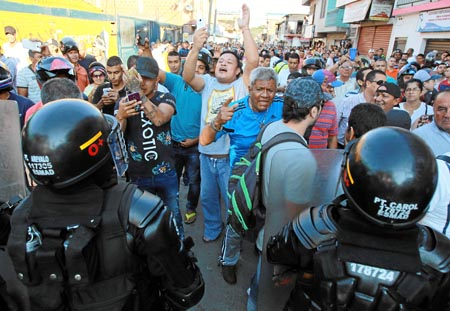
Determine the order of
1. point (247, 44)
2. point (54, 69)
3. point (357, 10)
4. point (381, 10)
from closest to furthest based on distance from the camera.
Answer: point (54, 69), point (247, 44), point (381, 10), point (357, 10)

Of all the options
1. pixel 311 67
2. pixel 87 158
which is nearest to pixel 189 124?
pixel 87 158

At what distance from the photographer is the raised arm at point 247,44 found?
10.6ft

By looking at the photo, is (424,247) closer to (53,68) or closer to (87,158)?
(87,158)

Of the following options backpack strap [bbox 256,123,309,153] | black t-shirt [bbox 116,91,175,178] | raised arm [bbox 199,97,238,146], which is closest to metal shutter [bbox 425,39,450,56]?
raised arm [bbox 199,97,238,146]

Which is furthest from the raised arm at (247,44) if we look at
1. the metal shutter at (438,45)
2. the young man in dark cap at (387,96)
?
the metal shutter at (438,45)

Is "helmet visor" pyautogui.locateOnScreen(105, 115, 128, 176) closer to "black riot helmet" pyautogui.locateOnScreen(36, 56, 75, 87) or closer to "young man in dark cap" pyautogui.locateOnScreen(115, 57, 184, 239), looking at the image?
"young man in dark cap" pyautogui.locateOnScreen(115, 57, 184, 239)

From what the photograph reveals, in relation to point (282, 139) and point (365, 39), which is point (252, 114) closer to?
point (282, 139)

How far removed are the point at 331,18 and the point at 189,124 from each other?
3193 centimetres

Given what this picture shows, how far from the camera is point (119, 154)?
4.58ft

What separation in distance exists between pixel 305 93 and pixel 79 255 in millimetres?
1575

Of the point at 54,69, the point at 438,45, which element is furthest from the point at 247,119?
the point at 438,45

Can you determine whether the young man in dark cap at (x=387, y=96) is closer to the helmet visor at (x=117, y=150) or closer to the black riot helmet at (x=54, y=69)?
the helmet visor at (x=117, y=150)

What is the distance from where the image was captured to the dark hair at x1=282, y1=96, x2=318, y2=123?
6.39ft

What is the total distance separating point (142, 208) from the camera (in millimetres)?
1188
